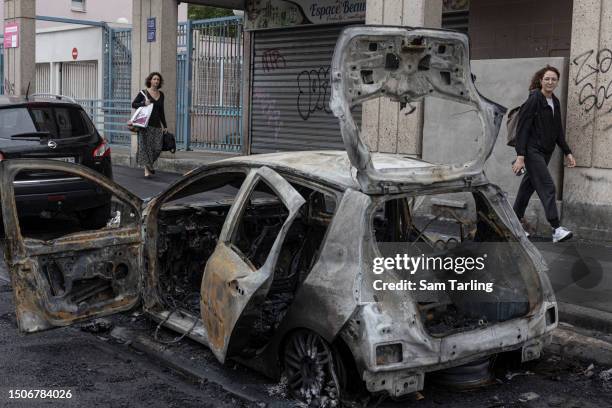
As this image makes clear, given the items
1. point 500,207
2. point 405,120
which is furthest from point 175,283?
point 405,120

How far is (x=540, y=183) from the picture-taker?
834 centimetres

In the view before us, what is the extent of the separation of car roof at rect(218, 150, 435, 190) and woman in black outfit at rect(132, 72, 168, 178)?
29.4 feet

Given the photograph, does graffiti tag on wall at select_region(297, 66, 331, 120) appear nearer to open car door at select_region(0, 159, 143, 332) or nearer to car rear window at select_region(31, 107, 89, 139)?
car rear window at select_region(31, 107, 89, 139)

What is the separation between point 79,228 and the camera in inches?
394

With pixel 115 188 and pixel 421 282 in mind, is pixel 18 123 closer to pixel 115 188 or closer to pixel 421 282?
pixel 115 188

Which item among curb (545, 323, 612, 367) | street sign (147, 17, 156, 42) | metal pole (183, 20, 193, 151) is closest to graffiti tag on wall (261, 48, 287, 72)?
metal pole (183, 20, 193, 151)

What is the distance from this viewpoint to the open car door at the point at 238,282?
4500mm

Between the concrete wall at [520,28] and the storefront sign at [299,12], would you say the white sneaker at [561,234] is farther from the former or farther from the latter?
the storefront sign at [299,12]

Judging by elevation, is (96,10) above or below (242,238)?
above

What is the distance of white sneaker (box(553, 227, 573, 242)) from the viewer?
8.30m

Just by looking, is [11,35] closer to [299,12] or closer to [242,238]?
[299,12]

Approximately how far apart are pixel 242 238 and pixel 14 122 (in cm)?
448

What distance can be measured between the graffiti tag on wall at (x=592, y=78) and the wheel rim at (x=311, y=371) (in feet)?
18.2

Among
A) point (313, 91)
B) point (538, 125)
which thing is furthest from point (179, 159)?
point (538, 125)
